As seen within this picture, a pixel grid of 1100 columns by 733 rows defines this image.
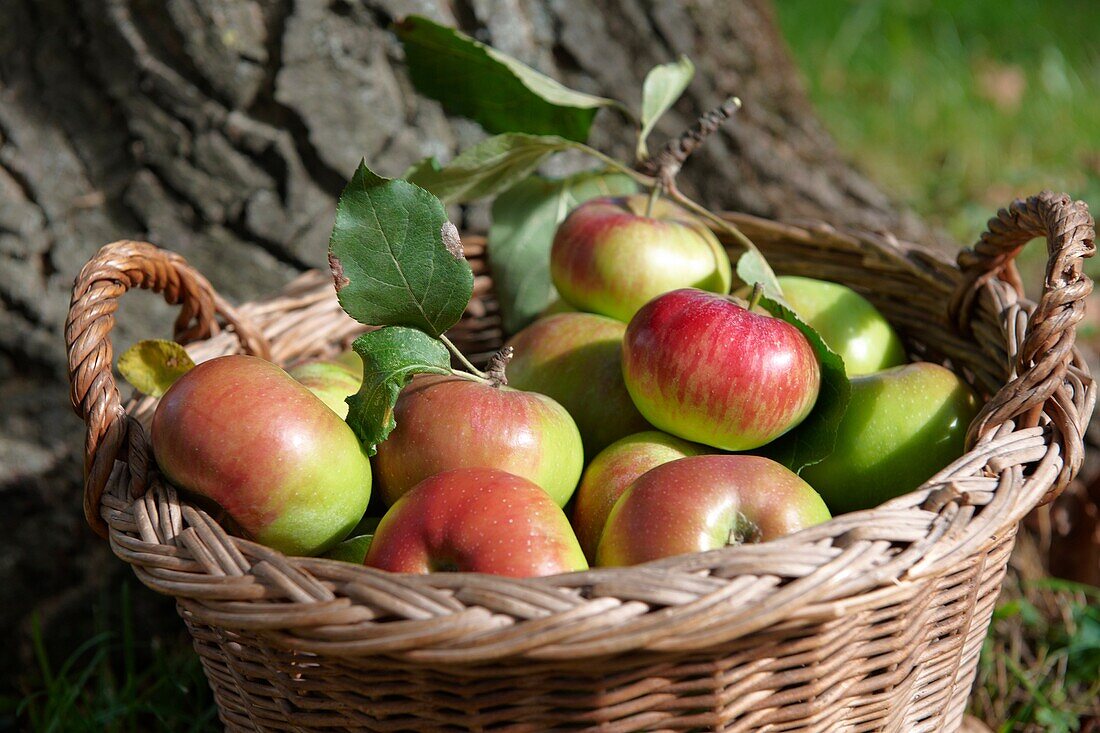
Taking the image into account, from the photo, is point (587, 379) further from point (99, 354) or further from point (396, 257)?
point (99, 354)

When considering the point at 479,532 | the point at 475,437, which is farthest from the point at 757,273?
the point at 479,532

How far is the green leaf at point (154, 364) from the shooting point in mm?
1168

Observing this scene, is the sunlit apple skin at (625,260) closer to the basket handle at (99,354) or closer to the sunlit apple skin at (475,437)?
the sunlit apple skin at (475,437)

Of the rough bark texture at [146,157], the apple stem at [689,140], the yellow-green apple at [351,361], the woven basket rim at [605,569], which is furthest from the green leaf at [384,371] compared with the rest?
the rough bark texture at [146,157]

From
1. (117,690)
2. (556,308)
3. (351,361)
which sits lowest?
(117,690)

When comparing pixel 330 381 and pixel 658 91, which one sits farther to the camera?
pixel 658 91

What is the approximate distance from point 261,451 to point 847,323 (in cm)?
85

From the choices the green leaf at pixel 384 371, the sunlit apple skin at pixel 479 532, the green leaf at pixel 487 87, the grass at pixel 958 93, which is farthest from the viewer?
the grass at pixel 958 93

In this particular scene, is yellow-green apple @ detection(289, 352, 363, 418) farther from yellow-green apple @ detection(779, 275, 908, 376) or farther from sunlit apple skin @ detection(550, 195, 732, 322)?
yellow-green apple @ detection(779, 275, 908, 376)

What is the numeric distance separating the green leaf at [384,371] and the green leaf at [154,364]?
0.85 feet

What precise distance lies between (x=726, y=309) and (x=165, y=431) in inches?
24.5

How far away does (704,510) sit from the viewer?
0.93 m

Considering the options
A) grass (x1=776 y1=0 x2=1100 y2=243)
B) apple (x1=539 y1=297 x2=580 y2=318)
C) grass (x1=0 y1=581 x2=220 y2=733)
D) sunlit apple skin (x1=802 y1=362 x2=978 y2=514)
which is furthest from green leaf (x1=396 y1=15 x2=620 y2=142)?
grass (x1=776 y1=0 x2=1100 y2=243)

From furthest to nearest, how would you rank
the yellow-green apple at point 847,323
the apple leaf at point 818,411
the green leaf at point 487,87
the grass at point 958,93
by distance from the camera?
the grass at point 958,93, the green leaf at point 487,87, the yellow-green apple at point 847,323, the apple leaf at point 818,411
